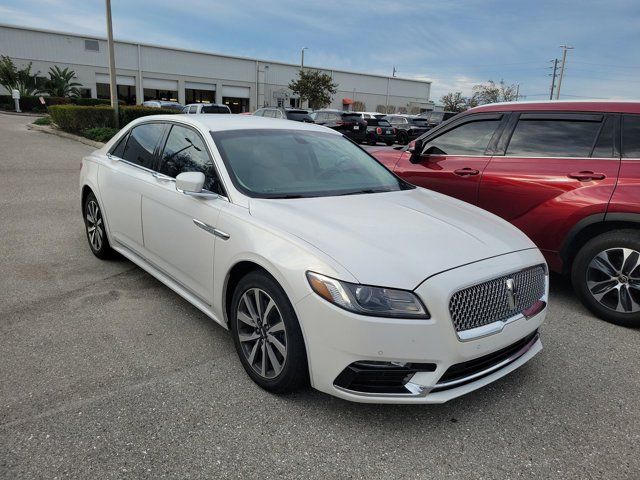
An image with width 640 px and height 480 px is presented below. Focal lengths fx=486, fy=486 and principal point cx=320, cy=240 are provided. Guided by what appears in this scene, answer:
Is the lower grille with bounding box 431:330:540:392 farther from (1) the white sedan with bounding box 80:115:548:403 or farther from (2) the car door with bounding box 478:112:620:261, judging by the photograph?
(2) the car door with bounding box 478:112:620:261

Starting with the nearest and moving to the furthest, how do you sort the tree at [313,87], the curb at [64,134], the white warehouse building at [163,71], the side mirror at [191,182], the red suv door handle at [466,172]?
the side mirror at [191,182] → the red suv door handle at [466,172] → the curb at [64,134] → the white warehouse building at [163,71] → the tree at [313,87]

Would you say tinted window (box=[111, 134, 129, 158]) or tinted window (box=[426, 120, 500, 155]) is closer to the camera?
tinted window (box=[111, 134, 129, 158])

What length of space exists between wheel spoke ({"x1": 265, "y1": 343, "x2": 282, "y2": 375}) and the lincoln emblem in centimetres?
133

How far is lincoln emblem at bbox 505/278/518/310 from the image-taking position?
2.68 meters

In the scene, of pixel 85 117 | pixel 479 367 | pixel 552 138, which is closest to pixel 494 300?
pixel 479 367

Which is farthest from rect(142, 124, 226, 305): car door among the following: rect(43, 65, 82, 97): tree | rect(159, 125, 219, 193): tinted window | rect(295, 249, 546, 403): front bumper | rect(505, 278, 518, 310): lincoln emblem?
rect(43, 65, 82, 97): tree

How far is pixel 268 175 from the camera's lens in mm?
3414

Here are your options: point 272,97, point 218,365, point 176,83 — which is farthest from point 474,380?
point 272,97

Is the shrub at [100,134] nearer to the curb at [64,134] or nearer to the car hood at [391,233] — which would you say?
the curb at [64,134]

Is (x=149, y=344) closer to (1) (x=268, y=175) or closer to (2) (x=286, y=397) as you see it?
(2) (x=286, y=397)

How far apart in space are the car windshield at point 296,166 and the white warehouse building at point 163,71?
50.3 meters

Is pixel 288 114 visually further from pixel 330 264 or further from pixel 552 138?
pixel 330 264

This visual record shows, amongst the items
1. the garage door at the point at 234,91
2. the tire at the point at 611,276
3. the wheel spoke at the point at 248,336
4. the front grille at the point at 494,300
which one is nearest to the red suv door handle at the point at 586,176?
the tire at the point at 611,276

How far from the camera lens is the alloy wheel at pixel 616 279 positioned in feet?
12.7
